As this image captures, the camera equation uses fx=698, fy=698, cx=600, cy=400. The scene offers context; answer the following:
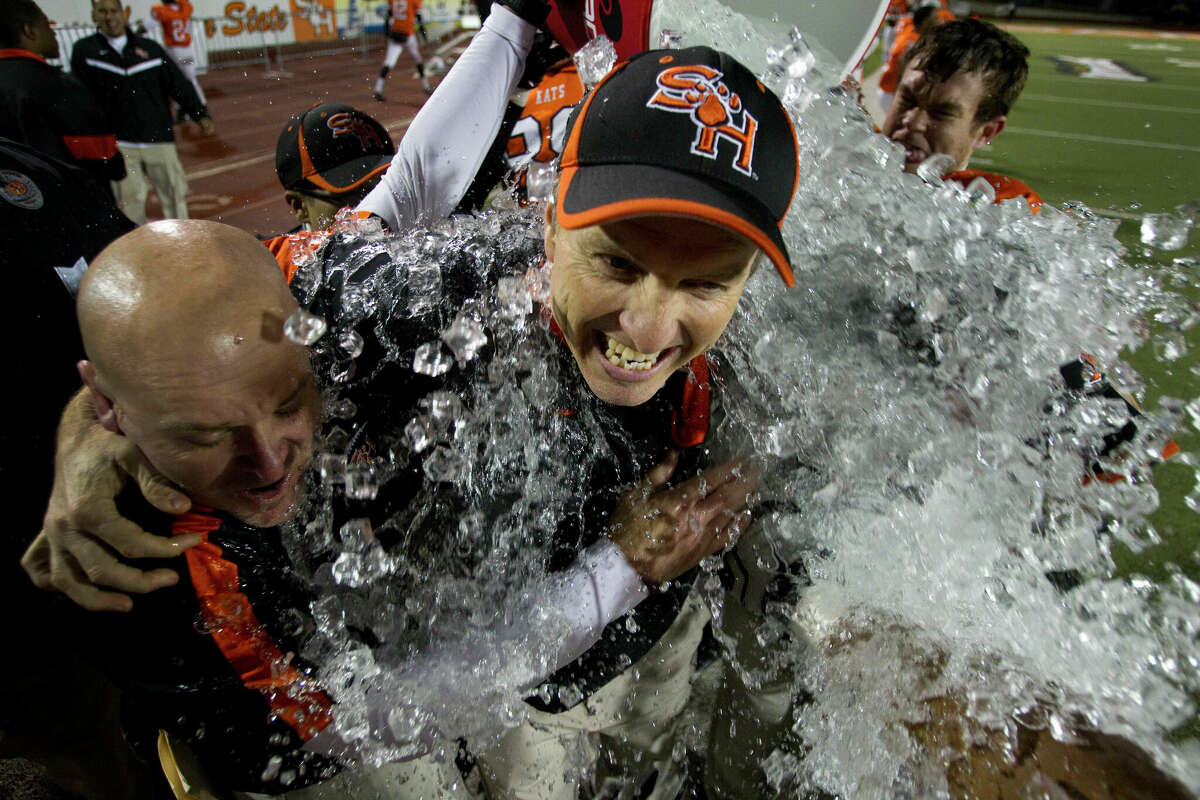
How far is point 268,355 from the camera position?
4.37 ft

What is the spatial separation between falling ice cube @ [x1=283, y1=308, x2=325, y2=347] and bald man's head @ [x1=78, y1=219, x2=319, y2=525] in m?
0.01

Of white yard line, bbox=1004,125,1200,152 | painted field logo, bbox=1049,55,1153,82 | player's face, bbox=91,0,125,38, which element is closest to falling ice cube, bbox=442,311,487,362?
player's face, bbox=91,0,125,38

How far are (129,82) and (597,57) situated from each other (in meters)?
4.54

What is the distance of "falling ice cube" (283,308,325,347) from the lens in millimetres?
1382

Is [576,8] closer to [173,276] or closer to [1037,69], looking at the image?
[173,276]

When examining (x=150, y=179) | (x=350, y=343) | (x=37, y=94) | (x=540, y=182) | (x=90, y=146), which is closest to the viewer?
(x=350, y=343)

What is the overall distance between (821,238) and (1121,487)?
110cm

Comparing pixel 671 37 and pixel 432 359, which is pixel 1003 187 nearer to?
pixel 671 37

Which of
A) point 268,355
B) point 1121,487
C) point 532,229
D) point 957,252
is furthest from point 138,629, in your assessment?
point 1121,487

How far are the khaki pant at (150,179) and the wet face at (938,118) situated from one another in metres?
4.95

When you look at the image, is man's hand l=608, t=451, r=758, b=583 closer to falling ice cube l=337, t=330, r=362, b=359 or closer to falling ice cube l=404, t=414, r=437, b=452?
falling ice cube l=404, t=414, r=437, b=452

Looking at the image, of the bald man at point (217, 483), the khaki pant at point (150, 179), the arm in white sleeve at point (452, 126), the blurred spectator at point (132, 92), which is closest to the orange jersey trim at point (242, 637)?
the bald man at point (217, 483)

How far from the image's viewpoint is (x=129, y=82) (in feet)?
16.1

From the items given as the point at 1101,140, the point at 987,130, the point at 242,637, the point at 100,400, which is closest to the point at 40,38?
the point at 100,400
